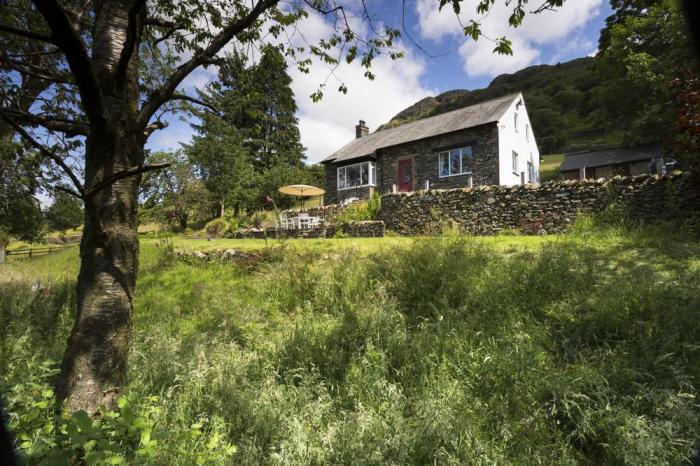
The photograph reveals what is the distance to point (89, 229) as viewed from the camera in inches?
117

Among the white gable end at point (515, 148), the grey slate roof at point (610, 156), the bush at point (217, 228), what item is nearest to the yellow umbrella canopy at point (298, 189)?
the bush at point (217, 228)

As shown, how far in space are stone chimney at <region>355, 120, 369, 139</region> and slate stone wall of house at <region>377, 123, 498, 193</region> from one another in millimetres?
8125

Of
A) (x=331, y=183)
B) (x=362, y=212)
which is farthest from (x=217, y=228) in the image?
(x=362, y=212)

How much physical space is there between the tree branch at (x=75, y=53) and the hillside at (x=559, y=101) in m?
47.4

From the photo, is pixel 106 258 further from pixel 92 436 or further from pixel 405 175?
pixel 405 175

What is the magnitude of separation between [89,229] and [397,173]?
2227 centimetres

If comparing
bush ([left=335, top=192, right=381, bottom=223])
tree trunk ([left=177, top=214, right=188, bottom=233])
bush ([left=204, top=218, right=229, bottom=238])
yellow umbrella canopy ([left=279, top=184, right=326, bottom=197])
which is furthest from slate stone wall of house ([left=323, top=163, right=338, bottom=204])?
bush ([left=335, top=192, right=381, bottom=223])

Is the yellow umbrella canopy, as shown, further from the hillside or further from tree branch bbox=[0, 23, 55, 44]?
the hillside

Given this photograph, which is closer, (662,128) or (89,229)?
(89,229)

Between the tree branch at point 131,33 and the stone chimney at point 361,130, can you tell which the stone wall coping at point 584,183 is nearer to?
the tree branch at point 131,33

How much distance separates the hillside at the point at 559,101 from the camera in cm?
4784

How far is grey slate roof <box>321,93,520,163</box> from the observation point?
2075cm

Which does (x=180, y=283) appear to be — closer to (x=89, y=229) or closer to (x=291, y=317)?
(x=291, y=317)

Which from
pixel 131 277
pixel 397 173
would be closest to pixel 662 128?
pixel 397 173
